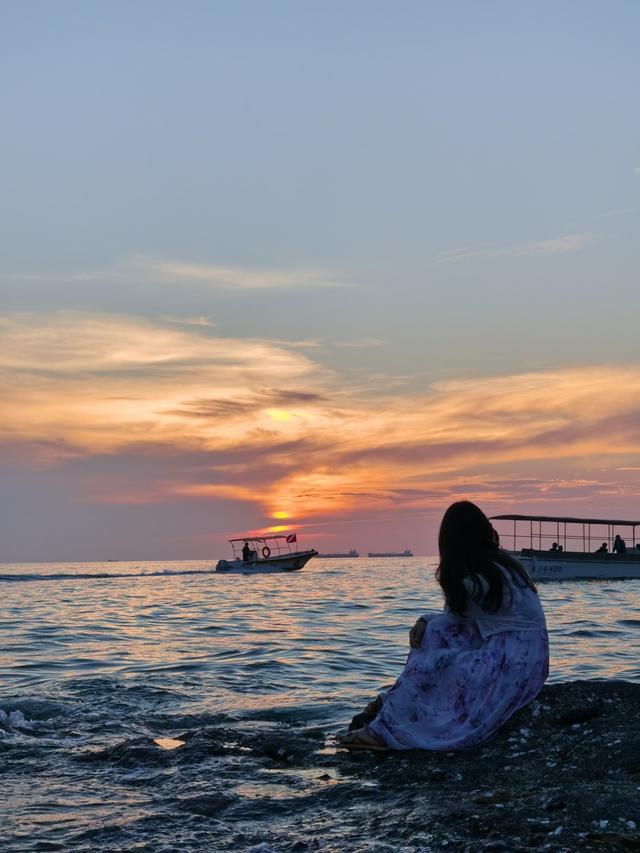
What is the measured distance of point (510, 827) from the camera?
5.39m

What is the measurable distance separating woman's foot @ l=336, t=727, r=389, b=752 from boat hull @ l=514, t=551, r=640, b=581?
4605 centimetres

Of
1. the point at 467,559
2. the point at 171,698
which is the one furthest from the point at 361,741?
the point at 171,698

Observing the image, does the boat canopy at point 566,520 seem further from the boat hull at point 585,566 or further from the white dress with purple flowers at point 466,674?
the white dress with purple flowers at point 466,674

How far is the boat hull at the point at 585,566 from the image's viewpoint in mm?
52344

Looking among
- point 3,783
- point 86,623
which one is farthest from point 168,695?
point 86,623

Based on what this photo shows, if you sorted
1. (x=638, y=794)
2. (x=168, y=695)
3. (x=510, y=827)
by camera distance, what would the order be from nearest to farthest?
1. (x=510, y=827)
2. (x=638, y=794)
3. (x=168, y=695)

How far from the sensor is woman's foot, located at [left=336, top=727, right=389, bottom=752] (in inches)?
302

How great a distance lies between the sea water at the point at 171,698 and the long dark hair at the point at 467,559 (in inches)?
80.2

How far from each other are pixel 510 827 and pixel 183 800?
252 centimetres

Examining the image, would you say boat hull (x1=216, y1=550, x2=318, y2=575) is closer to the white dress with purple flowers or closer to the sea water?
the sea water

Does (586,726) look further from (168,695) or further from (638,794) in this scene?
(168,695)

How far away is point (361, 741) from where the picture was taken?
7.81 m

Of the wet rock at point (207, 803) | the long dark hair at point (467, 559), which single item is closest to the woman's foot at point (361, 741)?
the long dark hair at point (467, 559)

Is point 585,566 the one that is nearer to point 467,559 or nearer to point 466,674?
point 466,674
